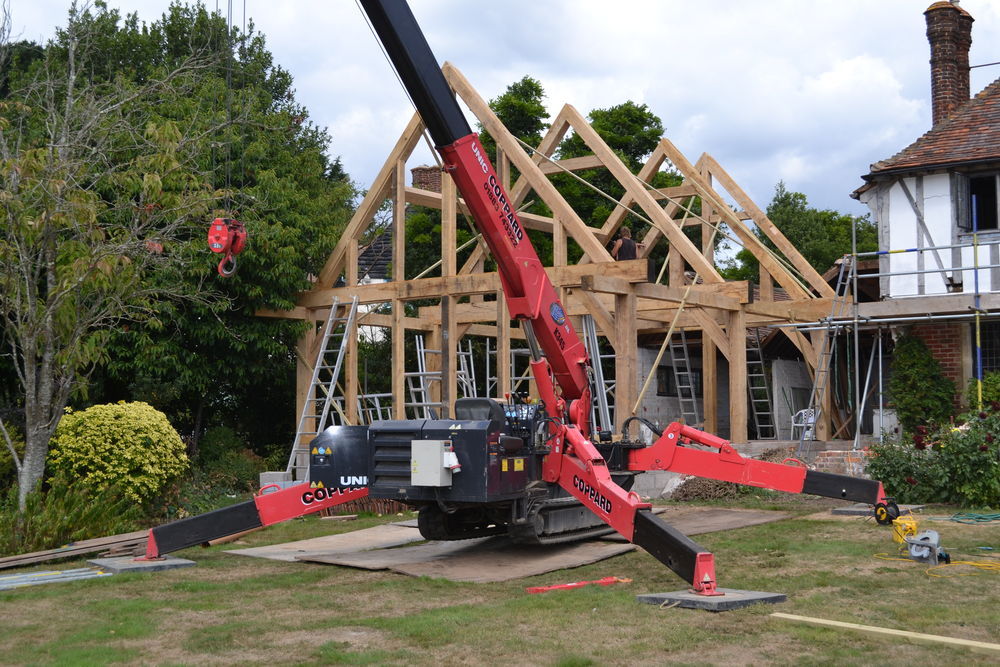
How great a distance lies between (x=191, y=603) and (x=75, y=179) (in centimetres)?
734

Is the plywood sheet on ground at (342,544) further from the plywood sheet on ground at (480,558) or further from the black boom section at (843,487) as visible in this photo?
the black boom section at (843,487)

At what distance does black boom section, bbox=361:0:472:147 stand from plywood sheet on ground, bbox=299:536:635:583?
4.81 meters

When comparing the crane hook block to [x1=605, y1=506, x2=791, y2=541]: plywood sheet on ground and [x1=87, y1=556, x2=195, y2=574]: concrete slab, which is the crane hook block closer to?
[x1=87, y1=556, x2=195, y2=574]: concrete slab

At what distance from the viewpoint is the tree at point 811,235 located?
1742 inches

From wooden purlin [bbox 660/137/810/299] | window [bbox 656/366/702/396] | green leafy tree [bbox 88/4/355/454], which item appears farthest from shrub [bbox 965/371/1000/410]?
green leafy tree [bbox 88/4/355/454]

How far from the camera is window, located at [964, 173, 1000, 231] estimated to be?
19.6 m

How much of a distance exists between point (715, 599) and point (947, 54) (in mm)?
17296

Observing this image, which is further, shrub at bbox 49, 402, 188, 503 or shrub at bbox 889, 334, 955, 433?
shrub at bbox 889, 334, 955, 433

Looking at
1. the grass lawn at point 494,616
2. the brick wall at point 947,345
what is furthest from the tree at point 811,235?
the grass lawn at point 494,616

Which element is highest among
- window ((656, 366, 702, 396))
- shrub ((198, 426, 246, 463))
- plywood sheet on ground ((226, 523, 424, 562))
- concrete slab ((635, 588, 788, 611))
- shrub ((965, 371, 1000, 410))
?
window ((656, 366, 702, 396))

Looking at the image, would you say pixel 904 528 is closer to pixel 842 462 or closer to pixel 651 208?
pixel 842 462

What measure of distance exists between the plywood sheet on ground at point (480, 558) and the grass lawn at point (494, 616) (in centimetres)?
25

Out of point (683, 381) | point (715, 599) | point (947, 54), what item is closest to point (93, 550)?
point (715, 599)

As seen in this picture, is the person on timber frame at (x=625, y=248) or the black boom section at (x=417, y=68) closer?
the black boom section at (x=417, y=68)
